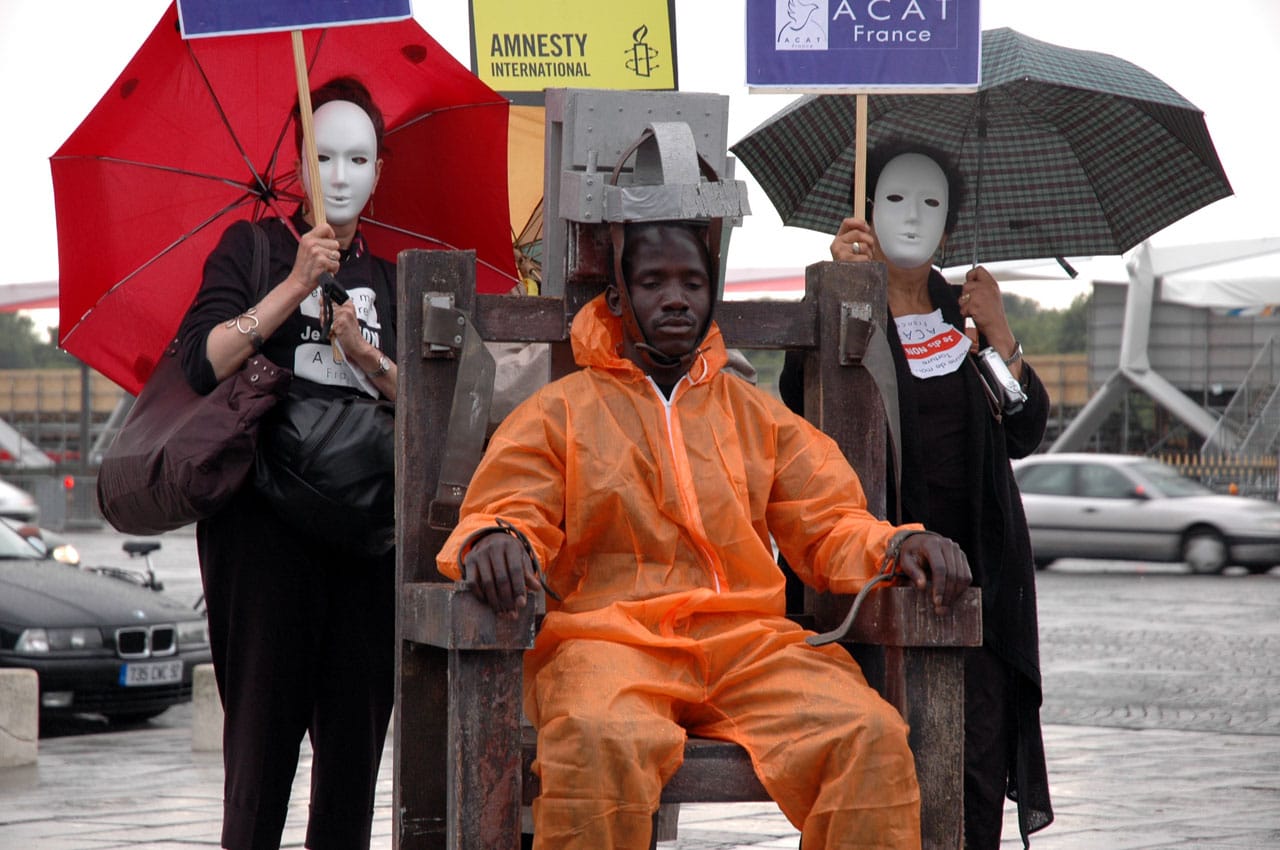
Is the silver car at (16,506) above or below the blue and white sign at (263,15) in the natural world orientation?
below

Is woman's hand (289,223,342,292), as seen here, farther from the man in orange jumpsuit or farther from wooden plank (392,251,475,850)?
the man in orange jumpsuit

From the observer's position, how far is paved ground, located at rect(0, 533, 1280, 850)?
19.9 feet

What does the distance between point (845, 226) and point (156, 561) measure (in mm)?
20163

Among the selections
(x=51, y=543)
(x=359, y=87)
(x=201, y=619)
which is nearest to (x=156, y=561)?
(x=51, y=543)

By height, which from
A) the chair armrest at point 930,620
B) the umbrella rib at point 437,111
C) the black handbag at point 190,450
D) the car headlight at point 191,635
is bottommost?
the car headlight at point 191,635

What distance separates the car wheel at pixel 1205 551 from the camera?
2131cm

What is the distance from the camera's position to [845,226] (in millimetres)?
4328

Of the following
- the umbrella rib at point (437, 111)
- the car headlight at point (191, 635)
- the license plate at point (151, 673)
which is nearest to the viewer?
the umbrella rib at point (437, 111)

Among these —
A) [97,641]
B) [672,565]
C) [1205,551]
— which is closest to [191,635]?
[97,641]

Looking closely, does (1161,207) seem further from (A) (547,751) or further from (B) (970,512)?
(A) (547,751)

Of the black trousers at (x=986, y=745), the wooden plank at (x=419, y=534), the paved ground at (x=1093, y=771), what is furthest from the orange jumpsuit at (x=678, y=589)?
the paved ground at (x=1093, y=771)

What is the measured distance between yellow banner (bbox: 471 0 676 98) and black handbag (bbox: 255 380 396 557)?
2.27m

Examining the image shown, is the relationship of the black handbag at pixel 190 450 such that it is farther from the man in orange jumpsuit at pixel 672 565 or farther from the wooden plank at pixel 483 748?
the wooden plank at pixel 483 748

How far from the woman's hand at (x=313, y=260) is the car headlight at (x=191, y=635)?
6782 mm
